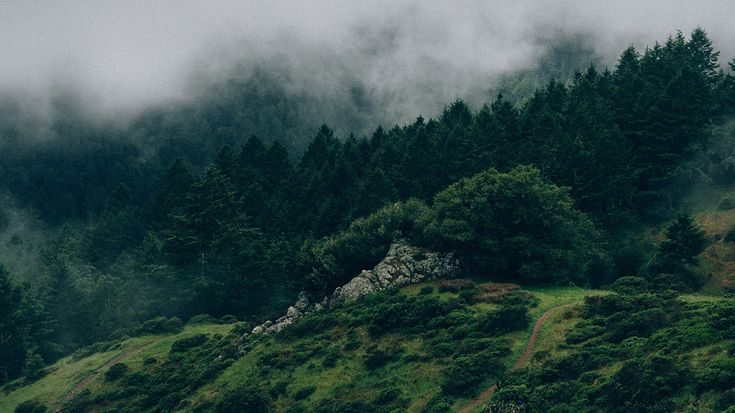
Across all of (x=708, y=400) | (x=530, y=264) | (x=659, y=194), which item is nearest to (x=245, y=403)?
(x=530, y=264)

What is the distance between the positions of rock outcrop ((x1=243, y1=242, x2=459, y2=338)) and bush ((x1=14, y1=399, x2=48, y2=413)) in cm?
2430

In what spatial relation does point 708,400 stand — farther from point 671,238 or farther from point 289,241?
point 289,241

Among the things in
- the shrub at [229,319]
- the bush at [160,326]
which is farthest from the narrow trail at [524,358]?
the bush at [160,326]

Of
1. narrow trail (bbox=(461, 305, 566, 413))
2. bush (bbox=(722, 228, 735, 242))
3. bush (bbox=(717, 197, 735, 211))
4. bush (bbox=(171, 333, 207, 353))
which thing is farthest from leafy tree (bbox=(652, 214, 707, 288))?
bush (bbox=(171, 333, 207, 353))

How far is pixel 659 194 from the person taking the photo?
Result: 318 ft

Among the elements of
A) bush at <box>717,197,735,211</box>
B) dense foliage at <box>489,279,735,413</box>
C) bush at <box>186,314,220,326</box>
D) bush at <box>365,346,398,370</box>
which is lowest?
dense foliage at <box>489,279,735,413</box>

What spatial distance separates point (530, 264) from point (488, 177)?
11.9m

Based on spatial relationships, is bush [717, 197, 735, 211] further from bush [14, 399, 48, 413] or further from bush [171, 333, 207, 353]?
bush [14, 399, 48, 413]

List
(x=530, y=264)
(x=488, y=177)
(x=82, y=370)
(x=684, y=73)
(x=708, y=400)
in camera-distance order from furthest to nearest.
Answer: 1. (x=684, y=73)
2. (x=82, y=370)
3. (x=488, y=177)
4. (x=530, y=264)
5. (x=708, y=400)

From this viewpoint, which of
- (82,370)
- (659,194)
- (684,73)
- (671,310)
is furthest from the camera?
(684,73)

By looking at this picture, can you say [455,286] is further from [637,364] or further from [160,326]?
[160,326]

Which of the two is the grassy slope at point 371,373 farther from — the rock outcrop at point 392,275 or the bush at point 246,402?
the rock outcrop at point 392,275

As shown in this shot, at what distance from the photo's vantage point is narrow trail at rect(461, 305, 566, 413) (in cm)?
5422

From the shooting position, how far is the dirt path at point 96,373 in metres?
81.4
